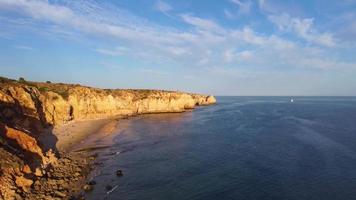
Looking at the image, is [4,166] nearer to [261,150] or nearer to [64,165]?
[64,165]

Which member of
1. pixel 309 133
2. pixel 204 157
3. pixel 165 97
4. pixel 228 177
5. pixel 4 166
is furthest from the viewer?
pixel 165 97

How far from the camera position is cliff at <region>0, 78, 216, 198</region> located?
3188 centimetres

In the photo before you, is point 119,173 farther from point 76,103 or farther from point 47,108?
point 76,103

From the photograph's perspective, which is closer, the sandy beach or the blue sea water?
the blue sea water

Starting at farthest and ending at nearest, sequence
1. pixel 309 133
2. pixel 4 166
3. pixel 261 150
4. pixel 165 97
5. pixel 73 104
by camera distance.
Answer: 1. pixel 165 97
2. pixel 73 104
3. pixel 309 133
4. pixel 261 150
5. pixel 4 166

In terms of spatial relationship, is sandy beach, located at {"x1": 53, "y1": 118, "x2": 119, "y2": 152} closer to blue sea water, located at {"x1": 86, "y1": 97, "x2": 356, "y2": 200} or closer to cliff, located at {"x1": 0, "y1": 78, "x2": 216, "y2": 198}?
cliff, located at {"x1": 0, "y1": 78, "x2": 216, "y2": 198}

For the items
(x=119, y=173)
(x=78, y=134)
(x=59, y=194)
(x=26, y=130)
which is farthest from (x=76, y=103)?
(x=59, y=194)

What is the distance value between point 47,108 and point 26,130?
1112 inches

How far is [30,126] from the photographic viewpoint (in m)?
48.4

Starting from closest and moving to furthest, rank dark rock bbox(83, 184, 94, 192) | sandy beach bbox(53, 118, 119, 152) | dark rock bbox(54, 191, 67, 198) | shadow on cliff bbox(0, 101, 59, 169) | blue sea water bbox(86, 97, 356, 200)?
dark rock bbox(54, 191, 67, 198) → dark rock bbox(83, 184, 94, 192) → blue sea water bbox(86, 97, 356, 200) → shadow on cliff bbox(0, 101, 59, 169) → sandy beach bbox(53, 118, 119, 152)

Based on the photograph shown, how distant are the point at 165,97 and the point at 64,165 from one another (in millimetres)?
82692

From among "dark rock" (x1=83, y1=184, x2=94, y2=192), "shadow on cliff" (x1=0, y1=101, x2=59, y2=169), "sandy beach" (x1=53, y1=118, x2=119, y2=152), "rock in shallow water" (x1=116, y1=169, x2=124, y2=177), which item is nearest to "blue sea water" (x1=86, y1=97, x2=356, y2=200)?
"rock in shallow water" (x1=116, y1=169, x2=124, y2=177)

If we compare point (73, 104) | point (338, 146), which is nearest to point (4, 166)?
point (338, 146)

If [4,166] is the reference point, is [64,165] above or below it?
below
